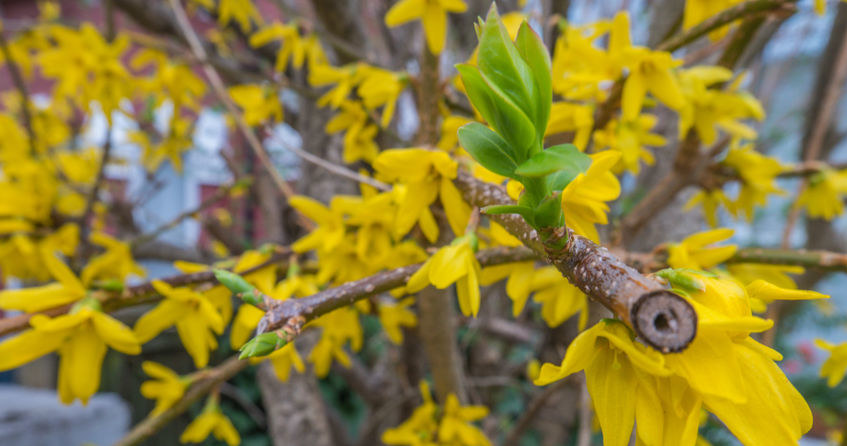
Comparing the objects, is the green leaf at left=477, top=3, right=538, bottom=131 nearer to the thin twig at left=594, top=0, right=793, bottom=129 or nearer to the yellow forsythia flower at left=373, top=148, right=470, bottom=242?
the yellow forsythia flower at left=373, top=148, right=470, bottom=242

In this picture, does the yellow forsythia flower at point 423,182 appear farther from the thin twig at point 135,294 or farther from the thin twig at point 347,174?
the thin twig at point 135,294

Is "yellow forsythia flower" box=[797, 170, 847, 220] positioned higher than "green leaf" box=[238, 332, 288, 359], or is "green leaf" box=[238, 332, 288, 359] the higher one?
"green leaf" box=[238, 332, 288, 359]

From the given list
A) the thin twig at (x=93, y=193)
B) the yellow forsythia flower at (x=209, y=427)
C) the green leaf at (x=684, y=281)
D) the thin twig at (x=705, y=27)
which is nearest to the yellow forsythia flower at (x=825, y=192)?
the thin twig at (x=705, y=27)

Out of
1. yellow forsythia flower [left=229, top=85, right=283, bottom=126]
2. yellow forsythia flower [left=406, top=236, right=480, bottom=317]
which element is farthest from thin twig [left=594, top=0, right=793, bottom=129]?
yellow forsythia flower [left=229, top=85, right=283, bottom=126]

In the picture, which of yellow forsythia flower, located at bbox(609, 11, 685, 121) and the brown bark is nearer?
yellow forsythia flower, located at bbox(609, 11, 685, 121)

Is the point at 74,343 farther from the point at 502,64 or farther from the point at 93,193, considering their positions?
the point at 93,193

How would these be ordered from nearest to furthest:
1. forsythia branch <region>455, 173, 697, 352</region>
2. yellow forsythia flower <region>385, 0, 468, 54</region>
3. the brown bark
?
forsythia branch <region>455, 173, 697, 352</region> → yellow forsythia flower <region>385, 0, 468, 54</region> → the brown bark

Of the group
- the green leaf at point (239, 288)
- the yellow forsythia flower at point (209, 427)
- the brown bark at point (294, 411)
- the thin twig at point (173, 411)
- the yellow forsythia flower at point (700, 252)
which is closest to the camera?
the green leaf at point (239, 288)

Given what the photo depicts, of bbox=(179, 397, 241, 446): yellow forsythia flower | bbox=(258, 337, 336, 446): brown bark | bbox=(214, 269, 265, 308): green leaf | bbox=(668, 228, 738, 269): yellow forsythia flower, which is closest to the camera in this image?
bbox=(214, 269, 265, 308): green leaf
